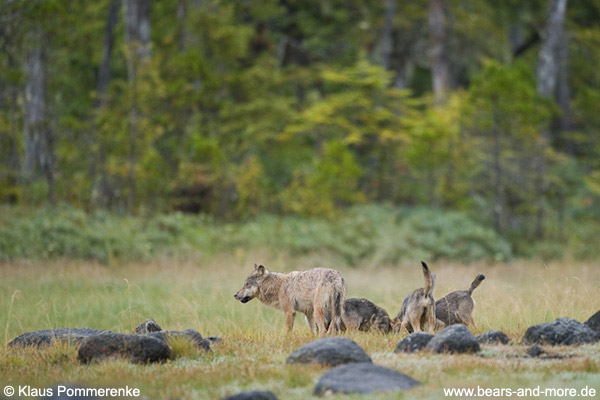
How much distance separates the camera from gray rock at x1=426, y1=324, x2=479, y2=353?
8.21m

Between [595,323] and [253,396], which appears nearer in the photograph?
[253,396]

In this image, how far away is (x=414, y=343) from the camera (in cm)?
847

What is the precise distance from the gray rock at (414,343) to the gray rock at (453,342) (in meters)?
0.10

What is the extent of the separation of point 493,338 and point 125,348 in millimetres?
4118

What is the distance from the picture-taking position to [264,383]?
7.32 m

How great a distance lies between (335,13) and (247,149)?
11446mm

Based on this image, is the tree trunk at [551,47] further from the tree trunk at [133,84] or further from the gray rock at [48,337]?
the gray rock at [48,337]

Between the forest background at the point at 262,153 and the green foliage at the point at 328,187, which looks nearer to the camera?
the forest background at the point at 262,153

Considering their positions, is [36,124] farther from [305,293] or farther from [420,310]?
[420,310]

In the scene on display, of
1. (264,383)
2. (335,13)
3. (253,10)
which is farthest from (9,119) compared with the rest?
(264,383)

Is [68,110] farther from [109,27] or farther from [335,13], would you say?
[335,13]

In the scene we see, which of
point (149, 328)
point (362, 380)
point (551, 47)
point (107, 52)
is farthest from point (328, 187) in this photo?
point (362, 380)

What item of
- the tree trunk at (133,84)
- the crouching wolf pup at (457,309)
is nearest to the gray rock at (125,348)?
the crouching wolf pup at (457,309)

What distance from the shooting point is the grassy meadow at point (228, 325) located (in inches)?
288
